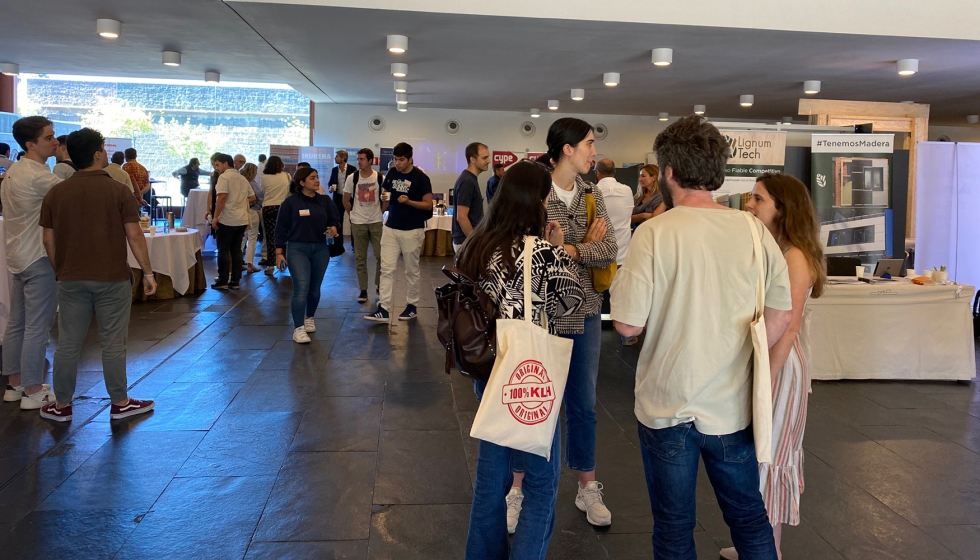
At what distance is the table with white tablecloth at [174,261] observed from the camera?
7.17 metres

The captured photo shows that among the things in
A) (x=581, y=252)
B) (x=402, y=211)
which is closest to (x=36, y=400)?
(x=402, y=211)

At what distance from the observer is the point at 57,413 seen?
143 inches

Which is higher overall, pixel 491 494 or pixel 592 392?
pixel 592 392

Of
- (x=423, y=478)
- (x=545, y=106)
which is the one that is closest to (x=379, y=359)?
(x=423, y=478)

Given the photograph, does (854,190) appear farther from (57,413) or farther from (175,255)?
(175,255)

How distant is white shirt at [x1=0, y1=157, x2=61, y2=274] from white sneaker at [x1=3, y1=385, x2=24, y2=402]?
29.4 inches

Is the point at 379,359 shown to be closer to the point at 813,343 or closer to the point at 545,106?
the point at 813,343

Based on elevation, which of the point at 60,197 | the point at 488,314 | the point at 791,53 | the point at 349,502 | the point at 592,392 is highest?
the point at 791,53

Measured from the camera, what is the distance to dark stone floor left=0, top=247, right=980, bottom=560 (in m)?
2.53

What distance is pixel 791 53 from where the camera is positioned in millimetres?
7281

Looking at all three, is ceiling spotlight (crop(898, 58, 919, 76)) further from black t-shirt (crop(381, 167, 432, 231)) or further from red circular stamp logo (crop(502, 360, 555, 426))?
red circular stamp logo (crop(502, 360, 555, 426))

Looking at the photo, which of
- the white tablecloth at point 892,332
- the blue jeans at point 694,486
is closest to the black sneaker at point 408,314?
the white tablecloth at point 892,332

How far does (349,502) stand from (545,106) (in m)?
11.5

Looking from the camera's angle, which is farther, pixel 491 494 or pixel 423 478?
pixel 423 478
